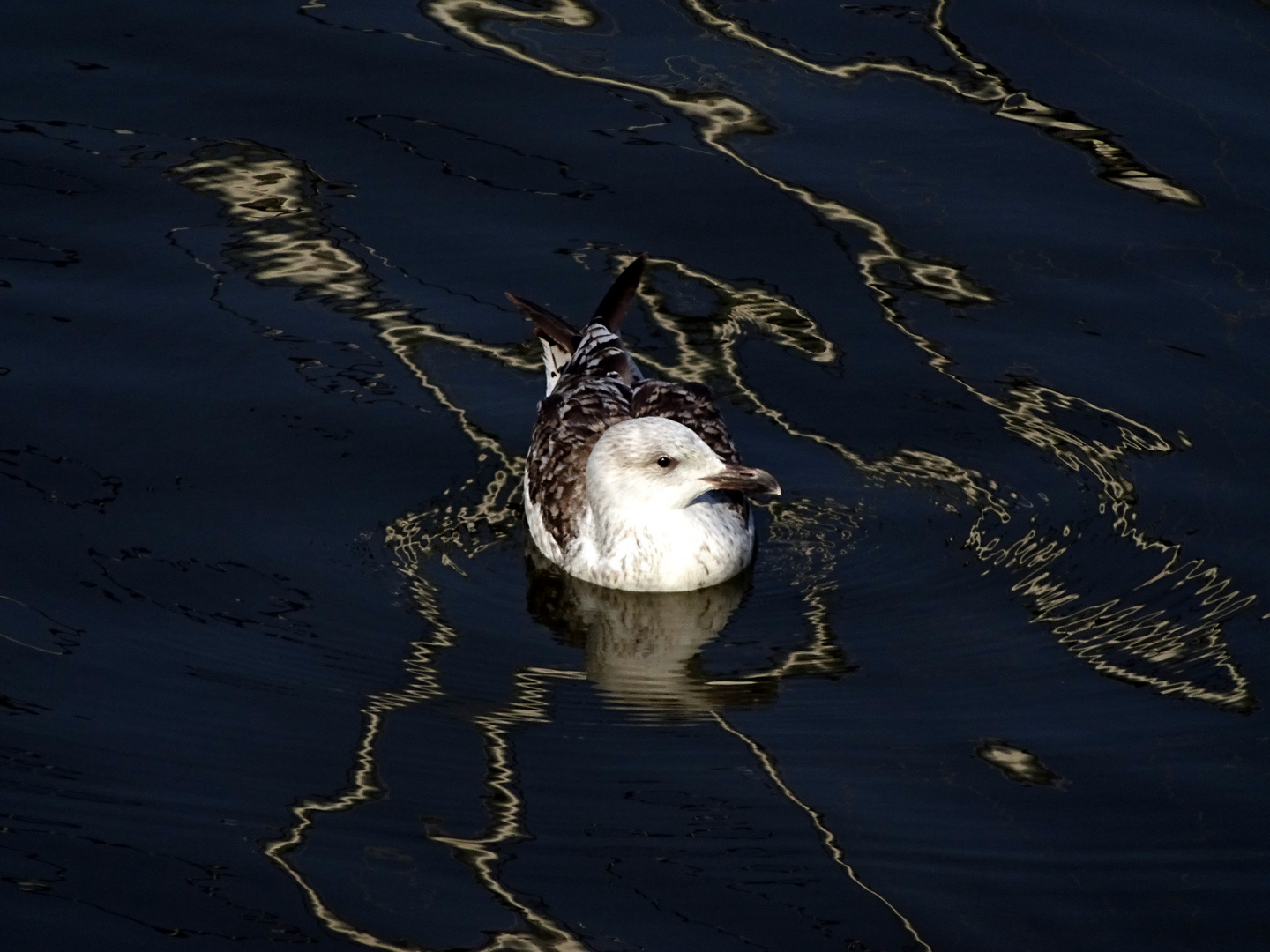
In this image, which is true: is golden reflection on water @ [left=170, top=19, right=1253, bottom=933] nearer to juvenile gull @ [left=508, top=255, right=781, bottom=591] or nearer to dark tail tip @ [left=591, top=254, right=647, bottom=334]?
juvenile gull @ [left=508, top=255, right=781, bottom=591]

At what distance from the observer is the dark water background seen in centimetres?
723

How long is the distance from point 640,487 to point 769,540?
0.71 metres

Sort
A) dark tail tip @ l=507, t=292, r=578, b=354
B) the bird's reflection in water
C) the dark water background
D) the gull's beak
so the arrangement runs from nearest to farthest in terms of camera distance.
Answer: the dark water background → the bird's reflection in water → the gull's beak → dark tail tip @ l=507, t=292, r=578, b=354

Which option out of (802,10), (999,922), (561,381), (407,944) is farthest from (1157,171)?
(407,944)

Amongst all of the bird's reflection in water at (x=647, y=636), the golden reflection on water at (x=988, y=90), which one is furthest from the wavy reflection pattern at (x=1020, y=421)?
the bird's reflection in water at (x=647, y=636)

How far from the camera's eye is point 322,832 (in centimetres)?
733

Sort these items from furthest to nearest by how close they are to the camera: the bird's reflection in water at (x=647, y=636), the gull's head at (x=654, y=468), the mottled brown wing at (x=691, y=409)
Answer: the mottled brown wing at (x=691, y=409), the gull's head at (x=654, y=468), the bird's reflection in water at (x=647, y=636)

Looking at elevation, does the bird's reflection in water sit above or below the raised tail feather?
below

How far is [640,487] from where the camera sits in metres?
9.42

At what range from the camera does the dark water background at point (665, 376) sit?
723cm

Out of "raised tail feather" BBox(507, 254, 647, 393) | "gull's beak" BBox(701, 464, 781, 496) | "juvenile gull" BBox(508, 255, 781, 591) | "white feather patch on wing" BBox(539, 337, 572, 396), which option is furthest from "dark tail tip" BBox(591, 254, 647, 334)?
"gull's beak" BBox(701, 464, 781, 496)

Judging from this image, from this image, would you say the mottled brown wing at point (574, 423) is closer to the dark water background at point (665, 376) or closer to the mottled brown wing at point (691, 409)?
the mottled brown wing at point (691, 409)

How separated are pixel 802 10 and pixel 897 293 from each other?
11.4 feet

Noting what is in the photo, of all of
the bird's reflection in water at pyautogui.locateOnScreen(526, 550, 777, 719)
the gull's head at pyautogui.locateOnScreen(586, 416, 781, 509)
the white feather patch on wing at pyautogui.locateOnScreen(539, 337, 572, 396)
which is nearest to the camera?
the bird's reflection in water at pyautogui.locateOnScreen(526, 550, 777, 719)
